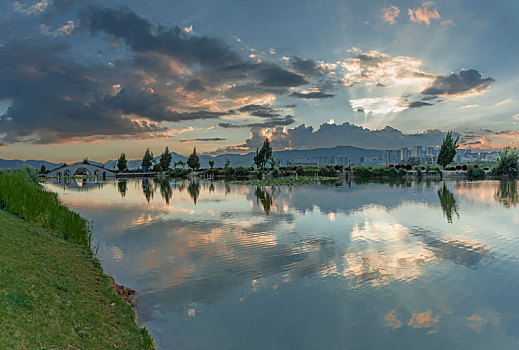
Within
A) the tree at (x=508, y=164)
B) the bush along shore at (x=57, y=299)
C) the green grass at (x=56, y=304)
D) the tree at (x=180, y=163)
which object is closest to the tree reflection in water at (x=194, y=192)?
the bush along shore at (x=57, y=299)

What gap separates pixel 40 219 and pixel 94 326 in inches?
509

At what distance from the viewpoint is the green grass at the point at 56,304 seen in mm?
6277

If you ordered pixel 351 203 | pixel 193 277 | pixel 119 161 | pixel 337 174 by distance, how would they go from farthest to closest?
pixel 119 161, pixel 337 174, pixel 351 203, pixel 193 277

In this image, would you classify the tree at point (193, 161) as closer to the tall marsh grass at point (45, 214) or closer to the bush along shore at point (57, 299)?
the tall marsh grass at point (45, 214)

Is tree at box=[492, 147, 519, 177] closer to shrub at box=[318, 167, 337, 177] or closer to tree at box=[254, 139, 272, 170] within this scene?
shrub at box=[318, 167, 337, 177]

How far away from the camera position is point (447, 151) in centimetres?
9669

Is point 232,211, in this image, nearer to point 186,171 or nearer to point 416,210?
point 416,210

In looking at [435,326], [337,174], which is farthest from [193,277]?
[337,174]

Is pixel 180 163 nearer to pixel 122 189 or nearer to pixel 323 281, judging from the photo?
pixel 122 189

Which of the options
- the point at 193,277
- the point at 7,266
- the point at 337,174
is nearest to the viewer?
the point at 7,266

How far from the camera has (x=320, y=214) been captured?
27703 mm

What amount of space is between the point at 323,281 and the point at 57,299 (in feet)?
28.9

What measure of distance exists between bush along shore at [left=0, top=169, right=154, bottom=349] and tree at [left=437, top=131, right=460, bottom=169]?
105m

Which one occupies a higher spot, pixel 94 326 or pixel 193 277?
pixel 94 326
